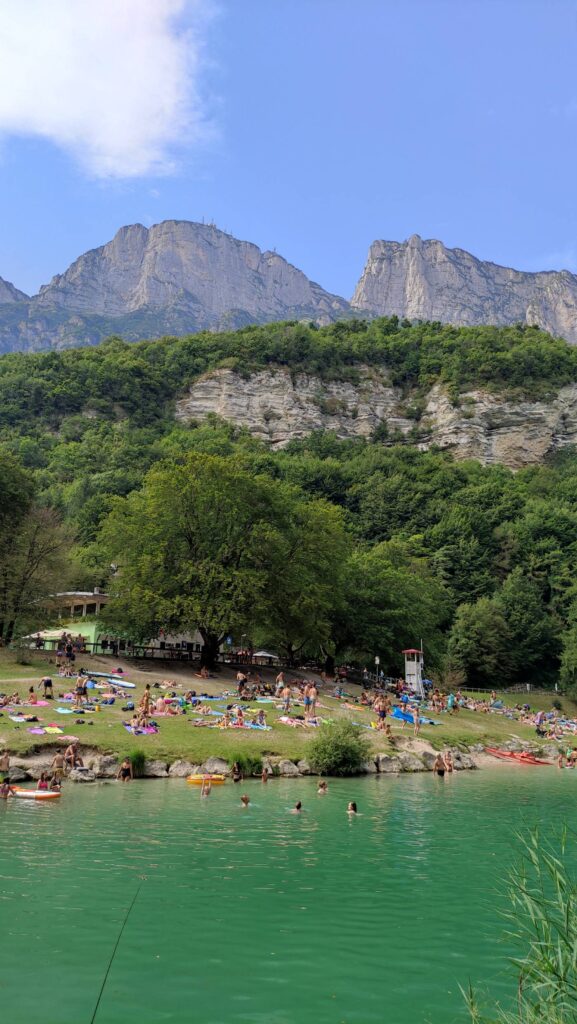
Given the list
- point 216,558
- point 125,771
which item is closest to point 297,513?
point 216,558

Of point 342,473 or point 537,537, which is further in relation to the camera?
point 342,473

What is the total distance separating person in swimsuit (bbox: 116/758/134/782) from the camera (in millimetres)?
24469

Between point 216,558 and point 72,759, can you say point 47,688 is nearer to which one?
point 72,759

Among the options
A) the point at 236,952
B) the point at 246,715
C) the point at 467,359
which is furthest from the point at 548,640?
the point at 236,952

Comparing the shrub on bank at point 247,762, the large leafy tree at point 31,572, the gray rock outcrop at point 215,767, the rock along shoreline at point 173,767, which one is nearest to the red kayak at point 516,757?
the rock along shoreline at point 173,767

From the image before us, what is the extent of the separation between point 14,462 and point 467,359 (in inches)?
4125

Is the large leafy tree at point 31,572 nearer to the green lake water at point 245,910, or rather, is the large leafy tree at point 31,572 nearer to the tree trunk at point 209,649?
the tree trunk at point 209,649

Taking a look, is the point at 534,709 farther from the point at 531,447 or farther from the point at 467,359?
the point at 467,359

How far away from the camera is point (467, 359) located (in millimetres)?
135875

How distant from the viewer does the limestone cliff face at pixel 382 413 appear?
126488 mm

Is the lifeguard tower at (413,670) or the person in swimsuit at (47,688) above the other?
the lifeguard tower at (413,670)

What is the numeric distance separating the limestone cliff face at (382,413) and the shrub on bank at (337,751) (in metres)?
102

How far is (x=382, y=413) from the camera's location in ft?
457

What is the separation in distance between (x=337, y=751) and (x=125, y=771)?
330 inches
